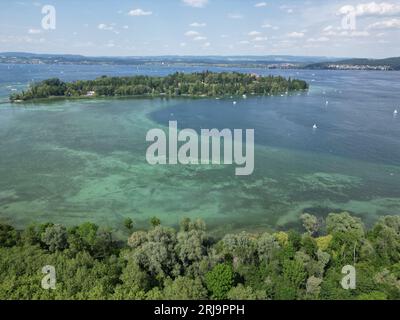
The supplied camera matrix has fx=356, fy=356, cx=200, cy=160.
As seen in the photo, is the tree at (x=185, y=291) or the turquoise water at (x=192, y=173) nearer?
the tree at (x=185, y=291)

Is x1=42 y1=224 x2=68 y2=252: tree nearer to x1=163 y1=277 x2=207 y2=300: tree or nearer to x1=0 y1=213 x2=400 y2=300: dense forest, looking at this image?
x1=0 y1=213 x2=400 y2=300: dense forest

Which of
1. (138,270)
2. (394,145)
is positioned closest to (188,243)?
(138,270)

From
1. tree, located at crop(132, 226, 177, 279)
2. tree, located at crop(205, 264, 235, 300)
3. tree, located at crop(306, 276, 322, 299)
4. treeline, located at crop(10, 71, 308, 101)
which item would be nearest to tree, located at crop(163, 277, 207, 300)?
tree, located at crop(205, 264, 235, 300)

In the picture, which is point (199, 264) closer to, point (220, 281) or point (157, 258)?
point (157, 258)

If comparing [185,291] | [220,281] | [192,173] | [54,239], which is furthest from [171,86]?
[185,291]

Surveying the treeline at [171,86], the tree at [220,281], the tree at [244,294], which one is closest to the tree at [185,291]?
the tree at [220,281]

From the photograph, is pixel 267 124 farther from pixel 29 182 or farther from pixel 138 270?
pixel 138 270

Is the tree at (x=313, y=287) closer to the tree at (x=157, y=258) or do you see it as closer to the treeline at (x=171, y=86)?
the tree at (x=157, y=258)
